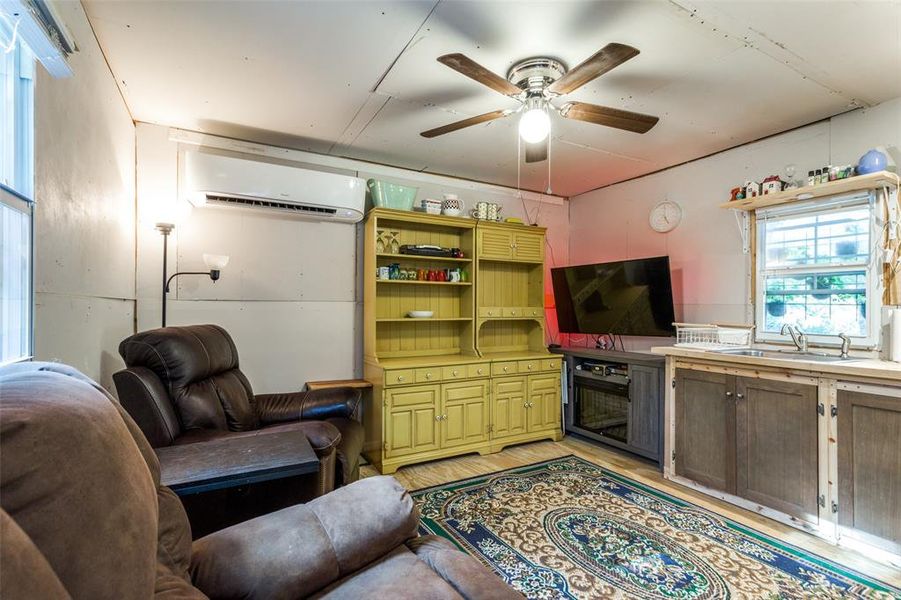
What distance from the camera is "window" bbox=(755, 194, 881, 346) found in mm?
2650

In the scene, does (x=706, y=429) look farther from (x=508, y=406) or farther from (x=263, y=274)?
(x=263, y=274)

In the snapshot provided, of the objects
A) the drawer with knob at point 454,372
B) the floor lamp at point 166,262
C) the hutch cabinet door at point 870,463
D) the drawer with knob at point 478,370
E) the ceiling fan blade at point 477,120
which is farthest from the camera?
the drawer with knob at point 478,370

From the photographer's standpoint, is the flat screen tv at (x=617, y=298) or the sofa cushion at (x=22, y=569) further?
the flat screen tv at (x=617, y=298)

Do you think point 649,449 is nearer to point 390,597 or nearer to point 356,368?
point 356,368

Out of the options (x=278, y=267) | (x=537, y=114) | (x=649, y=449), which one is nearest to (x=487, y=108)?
(x=537, y=114)

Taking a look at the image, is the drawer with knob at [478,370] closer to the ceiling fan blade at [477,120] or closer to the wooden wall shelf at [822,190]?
the ceiling fan blade at [477,120]

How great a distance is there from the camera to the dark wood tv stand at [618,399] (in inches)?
130

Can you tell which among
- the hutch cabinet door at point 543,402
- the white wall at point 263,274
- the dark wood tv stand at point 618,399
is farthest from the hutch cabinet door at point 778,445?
the white wall at point 263,274

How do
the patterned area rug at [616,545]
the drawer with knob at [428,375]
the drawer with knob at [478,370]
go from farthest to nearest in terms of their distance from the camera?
the drawer with knob at [478,370]
the drawer with knob at [428,375]
the patterned area rug at [616,545]

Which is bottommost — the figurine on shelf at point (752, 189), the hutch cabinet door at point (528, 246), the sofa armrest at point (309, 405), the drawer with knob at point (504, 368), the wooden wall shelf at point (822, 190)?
the sofa armrest at point (309, 405)

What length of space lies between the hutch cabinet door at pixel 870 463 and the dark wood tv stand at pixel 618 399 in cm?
115

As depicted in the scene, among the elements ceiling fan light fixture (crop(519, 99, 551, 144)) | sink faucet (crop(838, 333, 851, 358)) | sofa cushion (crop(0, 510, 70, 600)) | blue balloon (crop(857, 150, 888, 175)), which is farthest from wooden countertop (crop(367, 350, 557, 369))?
sofa cushion (crop(0, 510, 70, 600))

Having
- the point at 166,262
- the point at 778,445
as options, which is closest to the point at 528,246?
the point at 778,445

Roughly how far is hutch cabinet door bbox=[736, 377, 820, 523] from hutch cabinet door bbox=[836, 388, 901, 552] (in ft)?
0.41
